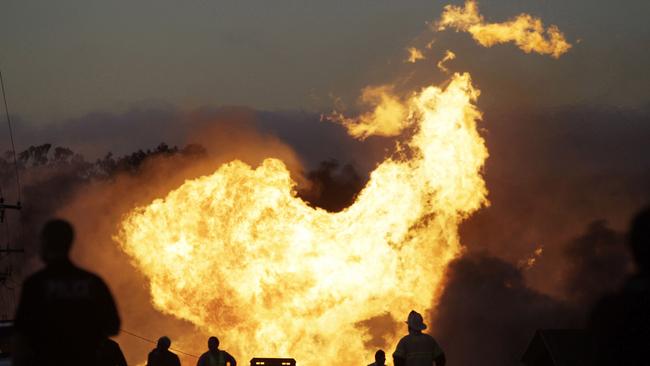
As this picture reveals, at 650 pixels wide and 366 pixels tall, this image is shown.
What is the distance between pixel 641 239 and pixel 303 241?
33.5 metres

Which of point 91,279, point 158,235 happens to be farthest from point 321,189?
point 91,279

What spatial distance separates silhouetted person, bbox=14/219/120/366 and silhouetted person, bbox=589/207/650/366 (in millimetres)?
3442

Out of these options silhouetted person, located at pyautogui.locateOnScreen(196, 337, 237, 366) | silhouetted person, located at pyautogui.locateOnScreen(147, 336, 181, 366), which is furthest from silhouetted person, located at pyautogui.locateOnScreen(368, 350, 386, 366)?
silhouetted person, located at pyautogui.locateOnScreen(147, 336, 181, 366)

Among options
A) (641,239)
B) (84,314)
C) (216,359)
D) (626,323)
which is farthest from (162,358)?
(641,239)

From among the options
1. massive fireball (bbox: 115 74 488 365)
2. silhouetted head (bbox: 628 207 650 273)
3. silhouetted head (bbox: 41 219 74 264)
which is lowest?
silhouetted head (bbox: 628 207 650 273)

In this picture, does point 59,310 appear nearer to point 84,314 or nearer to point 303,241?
point 84,314

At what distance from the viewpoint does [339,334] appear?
5169cm

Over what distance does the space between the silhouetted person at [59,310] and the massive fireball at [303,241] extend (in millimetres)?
29663

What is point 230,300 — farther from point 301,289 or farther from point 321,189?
point 321,189

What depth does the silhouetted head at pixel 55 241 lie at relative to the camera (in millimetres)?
8336

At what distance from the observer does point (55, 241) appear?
8375 mm

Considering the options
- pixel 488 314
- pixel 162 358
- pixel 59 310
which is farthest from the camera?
pixel 488 314

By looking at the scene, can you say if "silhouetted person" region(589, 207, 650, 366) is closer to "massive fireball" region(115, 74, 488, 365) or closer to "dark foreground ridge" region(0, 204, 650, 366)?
"dark foreground ridge" region(0, 204, 650, 366)

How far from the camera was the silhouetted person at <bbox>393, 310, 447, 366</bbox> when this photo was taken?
15.5 meters
